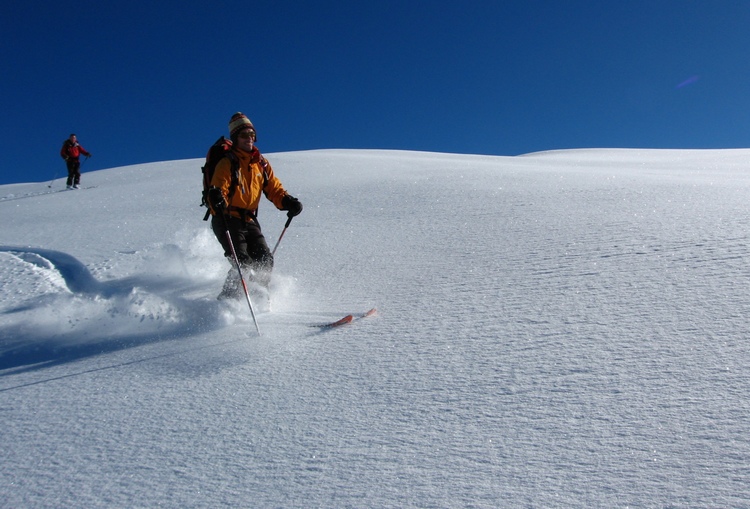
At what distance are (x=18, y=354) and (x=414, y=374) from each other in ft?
7.61

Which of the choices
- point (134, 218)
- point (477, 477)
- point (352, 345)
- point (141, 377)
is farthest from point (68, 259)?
point (477, 477)

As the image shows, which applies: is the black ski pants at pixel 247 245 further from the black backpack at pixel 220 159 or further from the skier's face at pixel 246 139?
the skier's face at pixel 246 139

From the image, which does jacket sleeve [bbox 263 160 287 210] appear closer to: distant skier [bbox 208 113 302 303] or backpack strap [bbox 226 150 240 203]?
distant skier [bbox 208 113 302 303]

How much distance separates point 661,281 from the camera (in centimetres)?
299

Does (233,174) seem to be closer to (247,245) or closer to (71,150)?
(247,245)

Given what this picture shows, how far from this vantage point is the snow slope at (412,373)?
1672 mm

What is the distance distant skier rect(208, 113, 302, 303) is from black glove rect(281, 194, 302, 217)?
3 centimetres

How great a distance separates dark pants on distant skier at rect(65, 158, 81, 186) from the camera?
12430 millimetres

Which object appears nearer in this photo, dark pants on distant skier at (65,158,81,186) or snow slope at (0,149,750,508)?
snow slope at (0,149,750,508)

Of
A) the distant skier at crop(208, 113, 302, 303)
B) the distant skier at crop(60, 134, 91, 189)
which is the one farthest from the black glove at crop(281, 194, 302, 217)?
the distant skier at crop(60, 134, 91, 189)

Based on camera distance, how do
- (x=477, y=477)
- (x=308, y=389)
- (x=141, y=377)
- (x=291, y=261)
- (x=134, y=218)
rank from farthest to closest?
1. (x=134, y=218)
2. (x=291, y=261)
3. (x=141, y=377)
4. (x=308, y=389)
5. (x=477, y=477)

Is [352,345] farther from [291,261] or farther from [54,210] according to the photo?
[54,210]

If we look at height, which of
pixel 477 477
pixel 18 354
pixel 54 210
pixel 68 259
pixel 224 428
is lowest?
pixel 477 477

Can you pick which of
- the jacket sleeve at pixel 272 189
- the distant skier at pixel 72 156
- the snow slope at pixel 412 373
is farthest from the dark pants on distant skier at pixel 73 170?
the jacket sleeve at pixel 272 189
